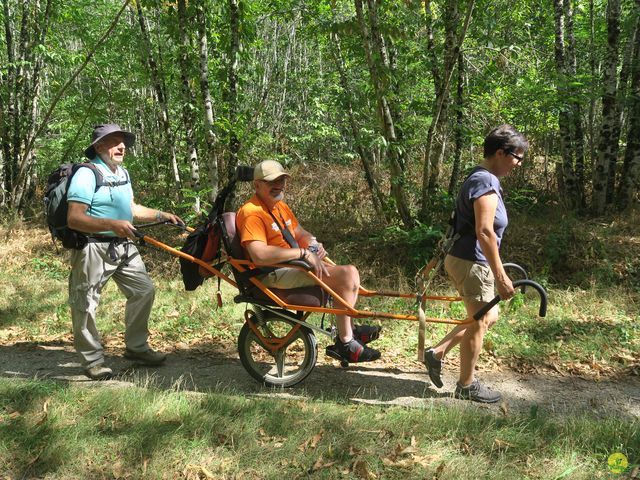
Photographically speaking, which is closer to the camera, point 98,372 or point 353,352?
point 353,352

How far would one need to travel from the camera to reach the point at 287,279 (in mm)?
4105

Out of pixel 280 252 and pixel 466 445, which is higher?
pixel 280 252

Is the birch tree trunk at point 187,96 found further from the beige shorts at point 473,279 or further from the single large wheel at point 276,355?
the beige shorts at point 473,279

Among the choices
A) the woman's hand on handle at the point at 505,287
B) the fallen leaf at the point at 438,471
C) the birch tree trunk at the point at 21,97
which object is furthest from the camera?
the birch tree trunk at the point at 21,97

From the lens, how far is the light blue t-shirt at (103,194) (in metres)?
4.12

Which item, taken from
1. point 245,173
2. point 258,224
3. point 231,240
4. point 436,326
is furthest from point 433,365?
point 245,173

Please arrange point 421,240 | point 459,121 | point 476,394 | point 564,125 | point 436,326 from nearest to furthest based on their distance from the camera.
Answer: point 476,394, point 436,326, point 421,240, point 459,121, point 564,125

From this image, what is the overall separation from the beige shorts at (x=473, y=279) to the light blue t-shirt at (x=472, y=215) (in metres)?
0.05

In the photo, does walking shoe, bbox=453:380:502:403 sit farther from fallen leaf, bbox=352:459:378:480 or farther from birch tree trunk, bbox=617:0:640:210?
birch tree trunk, bbox=617:0:640:210

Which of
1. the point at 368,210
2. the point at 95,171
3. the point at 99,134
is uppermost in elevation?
the point at 99,134

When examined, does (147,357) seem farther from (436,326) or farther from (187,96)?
(187,96)

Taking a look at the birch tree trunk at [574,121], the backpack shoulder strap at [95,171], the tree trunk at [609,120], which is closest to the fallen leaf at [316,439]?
the backpack shoulder strap at [95,171]

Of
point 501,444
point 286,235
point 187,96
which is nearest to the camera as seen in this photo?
point 501,444

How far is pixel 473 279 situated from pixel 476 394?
981 mm
